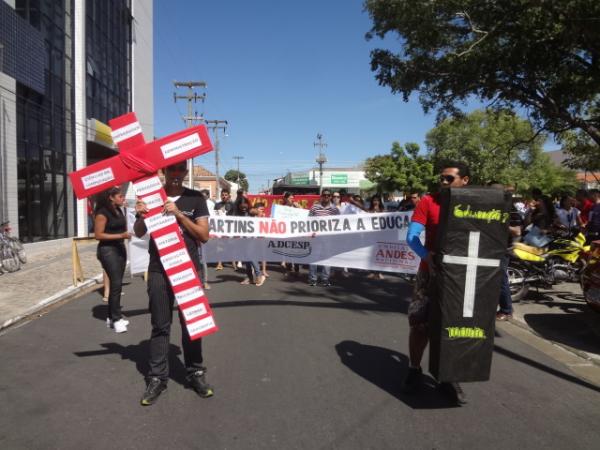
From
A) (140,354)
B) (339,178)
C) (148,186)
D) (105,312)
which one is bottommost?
(105,312)

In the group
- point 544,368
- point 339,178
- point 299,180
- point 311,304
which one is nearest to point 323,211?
point 311,304

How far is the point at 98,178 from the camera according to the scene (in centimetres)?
386

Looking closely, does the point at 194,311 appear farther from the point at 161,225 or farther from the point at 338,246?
the point at 338,246

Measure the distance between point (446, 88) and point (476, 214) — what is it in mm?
8563

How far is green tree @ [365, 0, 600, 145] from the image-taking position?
26.5 feet

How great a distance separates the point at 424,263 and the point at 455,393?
41.6 inches

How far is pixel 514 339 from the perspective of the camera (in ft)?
19.1

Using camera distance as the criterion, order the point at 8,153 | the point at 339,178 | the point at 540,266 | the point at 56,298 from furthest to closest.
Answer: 1. the point at 339,178
2. the point at 8,153
3. the point at 56,298
4. the point at 540,266

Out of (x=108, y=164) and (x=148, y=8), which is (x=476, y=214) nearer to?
(x=108, y=164)

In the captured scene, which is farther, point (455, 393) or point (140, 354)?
point (140, 354)

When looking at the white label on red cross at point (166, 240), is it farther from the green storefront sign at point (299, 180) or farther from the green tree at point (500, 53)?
the green storefront sign at point (299, 180)

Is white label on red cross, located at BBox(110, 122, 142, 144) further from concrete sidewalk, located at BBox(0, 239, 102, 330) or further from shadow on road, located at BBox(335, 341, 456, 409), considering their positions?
concrete sidewalk, located at BBox(0, 239, 102, 330)

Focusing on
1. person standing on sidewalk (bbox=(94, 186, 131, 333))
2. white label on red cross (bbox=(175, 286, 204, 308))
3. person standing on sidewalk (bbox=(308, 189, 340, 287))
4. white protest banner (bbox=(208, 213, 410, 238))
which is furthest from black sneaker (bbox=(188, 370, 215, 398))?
person standing on sidewalk (bbox=(308, 189, 340, 287))

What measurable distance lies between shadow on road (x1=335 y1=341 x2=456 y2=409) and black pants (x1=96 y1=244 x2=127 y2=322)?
286 centimetres
